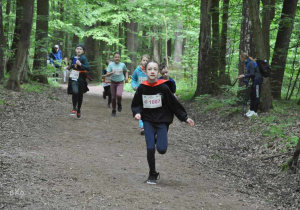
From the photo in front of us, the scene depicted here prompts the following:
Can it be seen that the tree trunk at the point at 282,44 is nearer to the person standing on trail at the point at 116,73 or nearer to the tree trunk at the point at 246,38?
the tree trunk at the point at 246,38

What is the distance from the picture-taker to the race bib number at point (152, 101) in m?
6.11

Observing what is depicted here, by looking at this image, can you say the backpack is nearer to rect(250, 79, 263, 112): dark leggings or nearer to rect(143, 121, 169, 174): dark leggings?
rect(250, 79, 263, 112): dark leggings

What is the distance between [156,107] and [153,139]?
0.55 meters

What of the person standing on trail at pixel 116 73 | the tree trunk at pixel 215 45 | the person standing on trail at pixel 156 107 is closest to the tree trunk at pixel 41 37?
the person standing on trail at pixel 116 73

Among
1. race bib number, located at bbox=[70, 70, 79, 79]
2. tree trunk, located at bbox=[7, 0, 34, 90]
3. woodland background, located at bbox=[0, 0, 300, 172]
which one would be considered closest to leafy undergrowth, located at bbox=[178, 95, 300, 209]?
woodland background, located at bbox=[0, 0, 300, 172]

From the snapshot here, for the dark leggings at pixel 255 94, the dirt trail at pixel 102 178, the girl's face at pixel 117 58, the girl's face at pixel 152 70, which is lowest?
the dirt trail at pixel 102 178

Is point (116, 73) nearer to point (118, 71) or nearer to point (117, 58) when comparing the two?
point (118, 71)

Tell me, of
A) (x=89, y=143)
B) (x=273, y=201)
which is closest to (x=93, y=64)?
(x=89, y=143)

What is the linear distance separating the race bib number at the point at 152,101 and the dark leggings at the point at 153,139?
0.96 feet

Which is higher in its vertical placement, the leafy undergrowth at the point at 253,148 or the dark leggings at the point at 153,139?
the dark leggings at the point at 153,139

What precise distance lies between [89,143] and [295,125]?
563 centimetres

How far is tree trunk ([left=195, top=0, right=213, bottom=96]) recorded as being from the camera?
16.8 metres

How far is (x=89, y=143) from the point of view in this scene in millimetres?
8906

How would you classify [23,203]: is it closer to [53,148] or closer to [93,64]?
[53,148]
